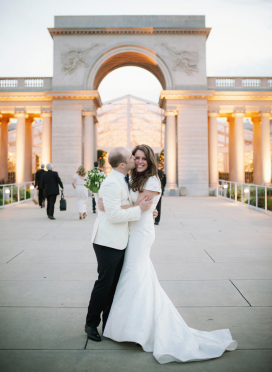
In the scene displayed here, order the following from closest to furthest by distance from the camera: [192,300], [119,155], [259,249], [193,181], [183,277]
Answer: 1. [119,155]
2. [192,300]
3. [183,277]
4. [259,249]
5. [193,181]

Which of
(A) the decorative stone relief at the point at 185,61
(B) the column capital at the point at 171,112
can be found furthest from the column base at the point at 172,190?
(A) the decorative stone relief at the point at 185,61

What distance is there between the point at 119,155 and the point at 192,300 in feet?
7.19

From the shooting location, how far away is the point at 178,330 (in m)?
2.93

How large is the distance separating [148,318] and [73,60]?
1039 inches

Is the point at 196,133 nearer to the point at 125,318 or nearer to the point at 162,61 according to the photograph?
the point at 162,61

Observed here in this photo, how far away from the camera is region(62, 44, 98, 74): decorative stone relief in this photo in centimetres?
2612

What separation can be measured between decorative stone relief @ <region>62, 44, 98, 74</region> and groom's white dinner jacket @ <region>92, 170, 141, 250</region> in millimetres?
25179

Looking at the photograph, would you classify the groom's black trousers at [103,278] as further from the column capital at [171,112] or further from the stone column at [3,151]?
the stone column at [3,151]

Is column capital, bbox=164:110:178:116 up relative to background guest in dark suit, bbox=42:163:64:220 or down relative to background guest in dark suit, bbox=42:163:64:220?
up

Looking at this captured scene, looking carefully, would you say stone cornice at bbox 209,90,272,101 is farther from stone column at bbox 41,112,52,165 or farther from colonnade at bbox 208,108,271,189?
stone column at bbox 41,112,52,165

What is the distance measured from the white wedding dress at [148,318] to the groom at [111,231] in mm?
106

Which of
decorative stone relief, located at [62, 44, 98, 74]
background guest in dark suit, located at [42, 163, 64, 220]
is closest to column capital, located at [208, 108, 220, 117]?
decorative stone relief, located at [62, 44, 98, 74]

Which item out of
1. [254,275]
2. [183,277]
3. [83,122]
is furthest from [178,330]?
[83,122]

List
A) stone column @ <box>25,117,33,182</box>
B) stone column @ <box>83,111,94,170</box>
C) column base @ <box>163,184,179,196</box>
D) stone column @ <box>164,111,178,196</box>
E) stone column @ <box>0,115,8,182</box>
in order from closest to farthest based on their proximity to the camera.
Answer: column base @ <box>163,184,179,196</box>
stone column @ <box>164,111,178,196</box>
stone column @ <box>83,111,94,170</box>
stone column @ <box>25,117,33,182</box>
stone column @ <box>0,115,8,182</box>
